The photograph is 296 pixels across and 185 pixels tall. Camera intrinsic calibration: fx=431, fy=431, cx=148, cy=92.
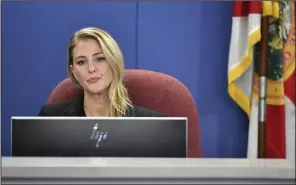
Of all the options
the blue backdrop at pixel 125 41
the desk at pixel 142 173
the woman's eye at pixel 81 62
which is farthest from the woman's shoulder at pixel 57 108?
the desk at pixel 142 173

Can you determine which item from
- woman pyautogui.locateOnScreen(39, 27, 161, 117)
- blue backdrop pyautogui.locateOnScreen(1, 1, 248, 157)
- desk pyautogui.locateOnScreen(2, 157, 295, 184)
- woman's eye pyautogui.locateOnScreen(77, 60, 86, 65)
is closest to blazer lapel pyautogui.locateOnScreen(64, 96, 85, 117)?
woman pyautogui.locateOnScreen(39, 27, 161, 117)

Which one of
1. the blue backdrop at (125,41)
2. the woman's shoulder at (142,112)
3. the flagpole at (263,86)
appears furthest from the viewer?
the blue backdrop at (125,41)

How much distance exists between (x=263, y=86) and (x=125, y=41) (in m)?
0.61

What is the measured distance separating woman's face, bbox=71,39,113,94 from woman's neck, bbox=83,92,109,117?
1cm

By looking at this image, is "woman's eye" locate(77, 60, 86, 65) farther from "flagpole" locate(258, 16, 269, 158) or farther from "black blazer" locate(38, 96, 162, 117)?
"flagpole" locate(258, 16, 269, 158)

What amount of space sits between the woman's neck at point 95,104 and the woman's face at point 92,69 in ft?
0.05

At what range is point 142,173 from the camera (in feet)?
1.05

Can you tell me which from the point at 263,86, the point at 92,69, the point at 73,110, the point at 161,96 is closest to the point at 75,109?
the point at 73,110

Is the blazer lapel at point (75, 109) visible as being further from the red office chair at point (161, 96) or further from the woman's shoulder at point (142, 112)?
the woman's shoulder at point (142, 112)

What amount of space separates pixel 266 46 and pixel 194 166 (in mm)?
1484

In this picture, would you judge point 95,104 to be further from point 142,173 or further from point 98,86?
point 142,173

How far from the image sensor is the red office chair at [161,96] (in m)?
1.15

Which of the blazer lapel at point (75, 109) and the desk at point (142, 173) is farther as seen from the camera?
the blazer lapel at point (75, 109)

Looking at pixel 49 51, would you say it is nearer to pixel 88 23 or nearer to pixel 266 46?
pixel 88 23
